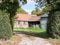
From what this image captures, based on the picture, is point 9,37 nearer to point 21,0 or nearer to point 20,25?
point 21,0

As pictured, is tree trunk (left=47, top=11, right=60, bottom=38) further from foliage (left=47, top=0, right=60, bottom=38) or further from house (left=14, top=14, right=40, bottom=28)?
house (left=14, top=14, right=40, bottom=28)

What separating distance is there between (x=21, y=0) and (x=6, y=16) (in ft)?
25.7

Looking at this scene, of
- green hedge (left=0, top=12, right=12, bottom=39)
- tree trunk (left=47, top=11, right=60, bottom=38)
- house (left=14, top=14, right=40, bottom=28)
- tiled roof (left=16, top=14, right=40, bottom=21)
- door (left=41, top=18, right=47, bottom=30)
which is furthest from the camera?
tiled roof (left=16, top=14, right=40, bottom=21)

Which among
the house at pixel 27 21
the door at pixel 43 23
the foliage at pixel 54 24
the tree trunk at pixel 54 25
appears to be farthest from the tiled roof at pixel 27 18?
the tree trunk at pixel 54 25

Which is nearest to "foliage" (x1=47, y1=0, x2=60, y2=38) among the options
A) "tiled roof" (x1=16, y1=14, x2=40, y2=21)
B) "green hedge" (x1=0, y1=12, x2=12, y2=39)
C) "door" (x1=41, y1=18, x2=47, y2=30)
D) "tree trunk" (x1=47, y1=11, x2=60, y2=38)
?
"tree trunk" (x1=47, y1=11, x2=60, y2=38)

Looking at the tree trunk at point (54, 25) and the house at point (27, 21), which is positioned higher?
the tree trunk at point (54, 25)

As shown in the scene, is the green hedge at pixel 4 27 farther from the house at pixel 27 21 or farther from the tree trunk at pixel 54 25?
the house at pixel 27 21

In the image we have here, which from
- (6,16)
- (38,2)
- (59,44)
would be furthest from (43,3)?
(59,44)

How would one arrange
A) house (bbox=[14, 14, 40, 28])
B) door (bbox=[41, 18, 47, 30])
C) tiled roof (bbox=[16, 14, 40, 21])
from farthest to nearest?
tiled roof (bbox=[16, 14, 40, 21])
house (bbox=[14, 14, 40, 28])
door (bbox=[41, 18, 47, 30])

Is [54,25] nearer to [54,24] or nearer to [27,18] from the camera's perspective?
Result: [54,24]

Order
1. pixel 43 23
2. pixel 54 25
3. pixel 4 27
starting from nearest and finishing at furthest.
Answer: pixel 4 27 < pixel 54 25 < pixel 43 23

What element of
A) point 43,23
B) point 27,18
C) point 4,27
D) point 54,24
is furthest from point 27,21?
point 4,27

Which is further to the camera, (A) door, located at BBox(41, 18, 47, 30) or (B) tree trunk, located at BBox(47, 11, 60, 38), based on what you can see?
(A) door, located at BBox(41, 18, 47, 30)

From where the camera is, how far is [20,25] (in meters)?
80.9
